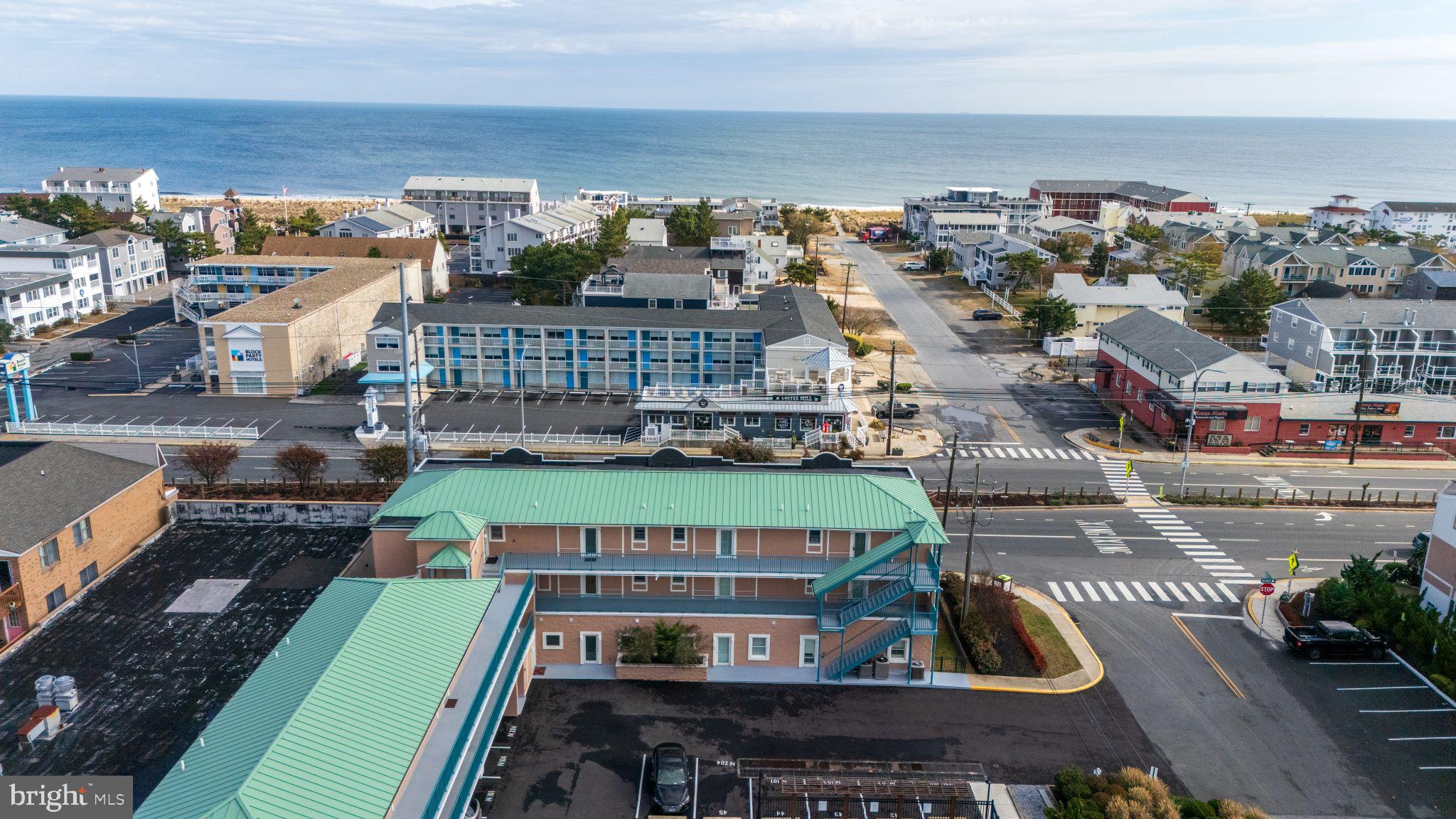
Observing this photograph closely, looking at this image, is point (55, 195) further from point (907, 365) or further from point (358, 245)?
point (907, 365)

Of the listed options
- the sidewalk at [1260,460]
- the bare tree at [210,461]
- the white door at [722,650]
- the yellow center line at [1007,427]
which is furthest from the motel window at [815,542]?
the bare tree at [210,461]

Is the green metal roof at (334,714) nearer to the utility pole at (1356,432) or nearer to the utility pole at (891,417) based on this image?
the utility pole at (891,417)

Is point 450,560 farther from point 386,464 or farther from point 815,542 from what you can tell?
point 386,464

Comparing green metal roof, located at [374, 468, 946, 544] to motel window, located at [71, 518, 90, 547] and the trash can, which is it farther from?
motel window, located at [71, 518, 90, 547]

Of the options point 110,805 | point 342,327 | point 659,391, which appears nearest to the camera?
point 110,805

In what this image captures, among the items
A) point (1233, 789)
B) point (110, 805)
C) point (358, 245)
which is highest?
point (358, 245)

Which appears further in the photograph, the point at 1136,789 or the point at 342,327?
the point at 342,327

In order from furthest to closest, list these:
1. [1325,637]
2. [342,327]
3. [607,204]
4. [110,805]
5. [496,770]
Result: [607,204] → [342,327] → [1325,637] → [496,770] → [110,805]

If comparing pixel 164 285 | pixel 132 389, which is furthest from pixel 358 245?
pixel 132 389
